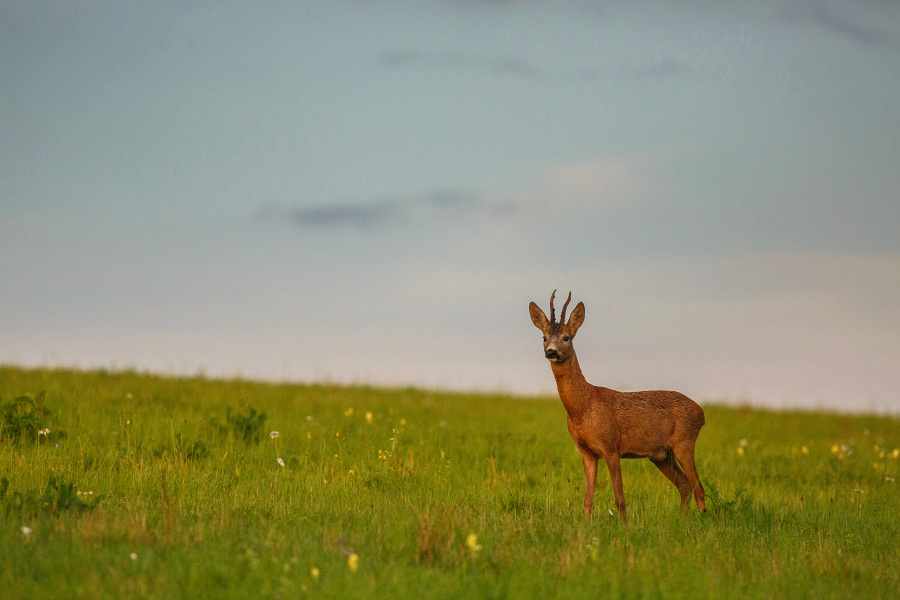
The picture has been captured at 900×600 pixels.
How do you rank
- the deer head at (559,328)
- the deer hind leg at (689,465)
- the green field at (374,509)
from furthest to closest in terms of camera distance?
the deer hind leg at (689,465), the deer head at (559,328), the green field at (374,509)

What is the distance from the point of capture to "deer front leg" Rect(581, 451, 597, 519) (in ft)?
33.1

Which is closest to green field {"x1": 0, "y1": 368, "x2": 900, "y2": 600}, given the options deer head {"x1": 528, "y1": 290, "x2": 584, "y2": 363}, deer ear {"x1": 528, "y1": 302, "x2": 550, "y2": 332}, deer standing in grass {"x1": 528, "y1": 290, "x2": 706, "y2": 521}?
deer standing in grass {"x1": 528, "y1": 290, "x2": 706, "y2": 521}

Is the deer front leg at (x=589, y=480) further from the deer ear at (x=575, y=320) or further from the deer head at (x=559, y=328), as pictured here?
the deer ear at (x=575, y=320)

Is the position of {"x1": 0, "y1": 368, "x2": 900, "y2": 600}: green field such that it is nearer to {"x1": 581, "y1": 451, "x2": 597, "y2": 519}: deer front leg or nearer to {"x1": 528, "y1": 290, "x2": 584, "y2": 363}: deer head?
{"x1": 581, "y1": 451, "x2": 597, "y2": 519}: deer front leg

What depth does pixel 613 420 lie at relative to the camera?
10492 mm

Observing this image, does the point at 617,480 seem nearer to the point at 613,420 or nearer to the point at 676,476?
the point at 613,420

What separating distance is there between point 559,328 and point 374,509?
3046mm

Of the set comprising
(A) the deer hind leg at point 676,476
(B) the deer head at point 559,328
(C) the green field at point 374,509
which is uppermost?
(B) the deer head at point 559,328

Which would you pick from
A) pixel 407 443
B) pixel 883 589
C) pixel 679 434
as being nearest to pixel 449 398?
pixel 407 443

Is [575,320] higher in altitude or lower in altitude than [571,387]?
higher

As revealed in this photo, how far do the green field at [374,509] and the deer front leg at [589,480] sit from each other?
0.65 feet

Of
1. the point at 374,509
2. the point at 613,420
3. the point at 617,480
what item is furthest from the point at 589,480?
the point at 374,509

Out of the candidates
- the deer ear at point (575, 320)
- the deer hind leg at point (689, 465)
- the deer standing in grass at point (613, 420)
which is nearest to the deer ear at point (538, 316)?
the deer standing in grass at point (613, 420)

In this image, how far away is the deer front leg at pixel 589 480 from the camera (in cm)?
1009
